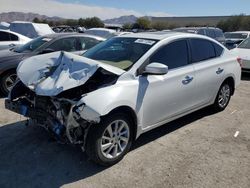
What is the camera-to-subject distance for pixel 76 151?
15.4 feet

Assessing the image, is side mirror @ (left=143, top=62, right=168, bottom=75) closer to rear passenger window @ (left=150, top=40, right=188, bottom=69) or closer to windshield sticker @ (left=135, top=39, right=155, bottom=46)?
rear passenger window @ (left=150, top=40, right=188, bottom=69)

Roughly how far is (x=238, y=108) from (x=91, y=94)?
4.34 meters

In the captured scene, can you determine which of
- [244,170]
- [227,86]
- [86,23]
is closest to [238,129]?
[227,86]

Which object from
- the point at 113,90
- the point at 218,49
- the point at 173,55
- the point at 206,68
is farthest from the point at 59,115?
the point at 218,49

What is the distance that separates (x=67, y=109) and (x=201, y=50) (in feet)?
9.66

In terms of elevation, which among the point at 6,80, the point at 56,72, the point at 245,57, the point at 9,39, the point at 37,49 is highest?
the point at 56,72

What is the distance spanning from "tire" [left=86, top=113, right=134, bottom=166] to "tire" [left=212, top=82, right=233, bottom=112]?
106 inches

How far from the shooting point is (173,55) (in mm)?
5191

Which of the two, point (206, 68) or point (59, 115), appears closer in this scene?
point (59, 115)

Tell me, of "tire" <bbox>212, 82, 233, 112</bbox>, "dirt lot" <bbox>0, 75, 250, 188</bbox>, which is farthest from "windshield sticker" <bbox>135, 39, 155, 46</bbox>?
"tire" <bbox>212, 82, 233, 112</bbox>

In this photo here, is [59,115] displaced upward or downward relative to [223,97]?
upward

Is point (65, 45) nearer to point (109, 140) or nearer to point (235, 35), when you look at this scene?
point (109, 140)

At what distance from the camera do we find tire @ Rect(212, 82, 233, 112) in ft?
21.3

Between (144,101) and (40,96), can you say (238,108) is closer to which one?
(144,101)
